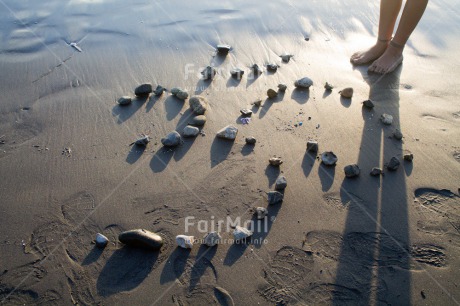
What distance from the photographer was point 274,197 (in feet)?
7.45

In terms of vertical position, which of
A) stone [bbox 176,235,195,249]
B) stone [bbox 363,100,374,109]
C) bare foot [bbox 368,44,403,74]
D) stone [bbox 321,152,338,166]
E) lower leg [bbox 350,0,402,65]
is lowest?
stone [bbox 176,235,195,249]

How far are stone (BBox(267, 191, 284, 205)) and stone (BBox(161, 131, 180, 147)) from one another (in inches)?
32.2

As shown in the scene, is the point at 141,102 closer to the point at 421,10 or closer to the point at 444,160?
the point at 444,160

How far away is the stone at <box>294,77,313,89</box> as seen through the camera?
3342 mm

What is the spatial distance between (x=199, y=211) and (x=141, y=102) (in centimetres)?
133

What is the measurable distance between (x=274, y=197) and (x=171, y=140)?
88cm

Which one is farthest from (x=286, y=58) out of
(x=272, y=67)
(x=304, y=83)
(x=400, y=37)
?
(x=400, y=37)

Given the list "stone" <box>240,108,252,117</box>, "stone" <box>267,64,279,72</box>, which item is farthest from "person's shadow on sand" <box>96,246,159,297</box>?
"stone" <box>267,64,279,72</box>

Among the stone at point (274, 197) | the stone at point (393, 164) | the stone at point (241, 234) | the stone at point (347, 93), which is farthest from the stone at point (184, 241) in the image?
the stone at point (347, 93)

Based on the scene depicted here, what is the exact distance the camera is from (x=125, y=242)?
6.67 feet

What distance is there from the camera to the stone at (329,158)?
2.54 metres

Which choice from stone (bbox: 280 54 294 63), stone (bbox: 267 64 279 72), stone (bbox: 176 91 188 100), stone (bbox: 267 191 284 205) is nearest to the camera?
stone (bbox: 267 191 284 205)

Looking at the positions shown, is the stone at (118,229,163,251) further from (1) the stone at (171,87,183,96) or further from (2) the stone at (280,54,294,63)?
(2) the stone at (280,54,294,63)

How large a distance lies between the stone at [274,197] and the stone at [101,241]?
961 mm
